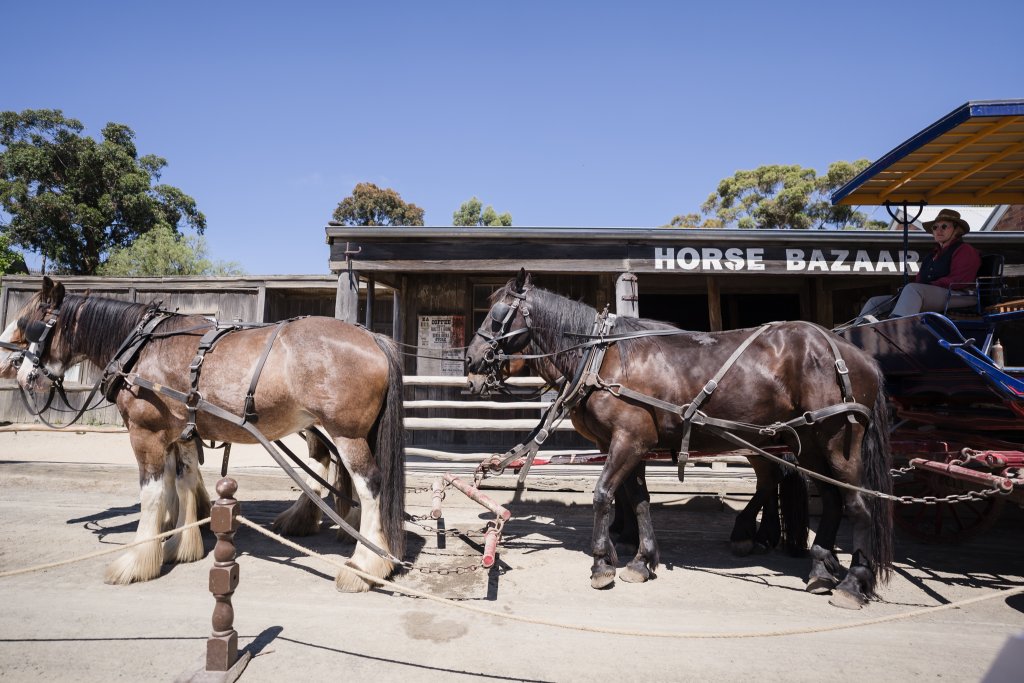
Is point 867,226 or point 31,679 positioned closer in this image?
point 31,679

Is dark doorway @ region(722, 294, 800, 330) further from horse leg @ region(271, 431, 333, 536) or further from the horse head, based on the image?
horse leg @ region(271, 431, 333, 536)

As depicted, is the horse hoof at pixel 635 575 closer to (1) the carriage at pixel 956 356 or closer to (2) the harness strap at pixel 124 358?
(1) the carriage at pixel 956 356

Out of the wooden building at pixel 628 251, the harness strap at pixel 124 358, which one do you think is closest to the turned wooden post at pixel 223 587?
the harness strap at pixel 124 358

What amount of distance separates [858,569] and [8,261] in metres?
21.6

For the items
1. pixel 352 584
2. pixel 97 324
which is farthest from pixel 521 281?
pixel 97 324

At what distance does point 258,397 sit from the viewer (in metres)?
3.80

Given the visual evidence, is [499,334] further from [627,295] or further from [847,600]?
[627,295]

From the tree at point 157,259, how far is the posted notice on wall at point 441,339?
13571mm

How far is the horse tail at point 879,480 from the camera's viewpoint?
359 centimetres

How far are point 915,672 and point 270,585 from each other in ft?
13.1

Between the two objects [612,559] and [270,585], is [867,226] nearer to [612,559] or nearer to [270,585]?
[612,559]

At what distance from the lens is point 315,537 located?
4.84 m

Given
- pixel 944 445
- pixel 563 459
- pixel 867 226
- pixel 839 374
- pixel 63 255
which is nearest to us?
pixel 839 374

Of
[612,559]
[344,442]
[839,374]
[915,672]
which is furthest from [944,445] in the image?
[344,442]
